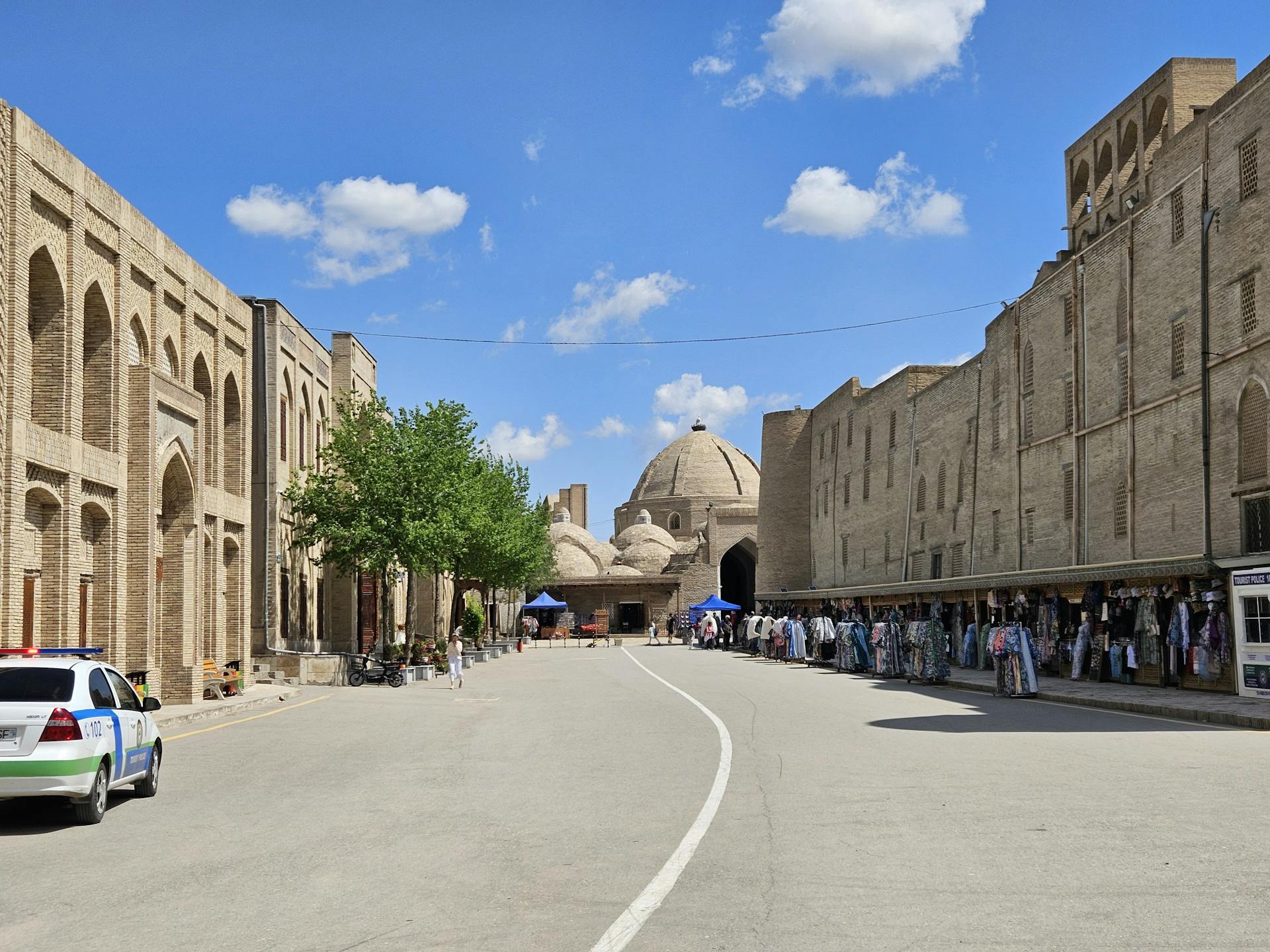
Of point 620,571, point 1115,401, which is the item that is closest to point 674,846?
point 1115,401

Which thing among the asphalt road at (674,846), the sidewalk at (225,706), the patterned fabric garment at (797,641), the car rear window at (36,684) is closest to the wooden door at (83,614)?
the sidewalk at (225,706)

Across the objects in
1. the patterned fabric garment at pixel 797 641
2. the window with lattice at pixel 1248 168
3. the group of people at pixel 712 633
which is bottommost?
the group of people at pixel 712 633

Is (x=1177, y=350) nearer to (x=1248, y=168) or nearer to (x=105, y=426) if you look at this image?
(x=1248, y=168)

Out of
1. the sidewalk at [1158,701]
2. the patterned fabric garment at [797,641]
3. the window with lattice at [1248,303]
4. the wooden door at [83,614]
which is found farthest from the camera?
the patterned fabric garment at [797,641]

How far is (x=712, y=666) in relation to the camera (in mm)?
42562

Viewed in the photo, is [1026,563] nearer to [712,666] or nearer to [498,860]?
[712,666]

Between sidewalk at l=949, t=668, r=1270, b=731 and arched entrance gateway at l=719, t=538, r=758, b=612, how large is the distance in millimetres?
66280

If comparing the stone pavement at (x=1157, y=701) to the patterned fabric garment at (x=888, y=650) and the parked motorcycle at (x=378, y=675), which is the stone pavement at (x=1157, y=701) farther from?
the parked motorcycle at (x=378, y=675)

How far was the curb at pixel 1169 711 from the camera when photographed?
17.8 meters

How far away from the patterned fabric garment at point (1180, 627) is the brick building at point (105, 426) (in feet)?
59.7

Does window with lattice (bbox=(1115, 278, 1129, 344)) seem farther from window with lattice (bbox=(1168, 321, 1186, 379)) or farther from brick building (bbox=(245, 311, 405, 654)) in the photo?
brick building (bbox=(245, 311, 405, 654))

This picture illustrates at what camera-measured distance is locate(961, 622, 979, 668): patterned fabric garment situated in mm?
33469

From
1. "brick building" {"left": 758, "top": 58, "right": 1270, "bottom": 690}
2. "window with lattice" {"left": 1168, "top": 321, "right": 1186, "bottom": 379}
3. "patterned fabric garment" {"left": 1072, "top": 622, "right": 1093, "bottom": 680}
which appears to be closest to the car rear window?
"brick building" {"left": 758, "top": 58, "right": 1270, "bottom": 690}

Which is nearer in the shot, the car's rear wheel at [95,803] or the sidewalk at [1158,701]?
the car's rear wheel at [95,803]
